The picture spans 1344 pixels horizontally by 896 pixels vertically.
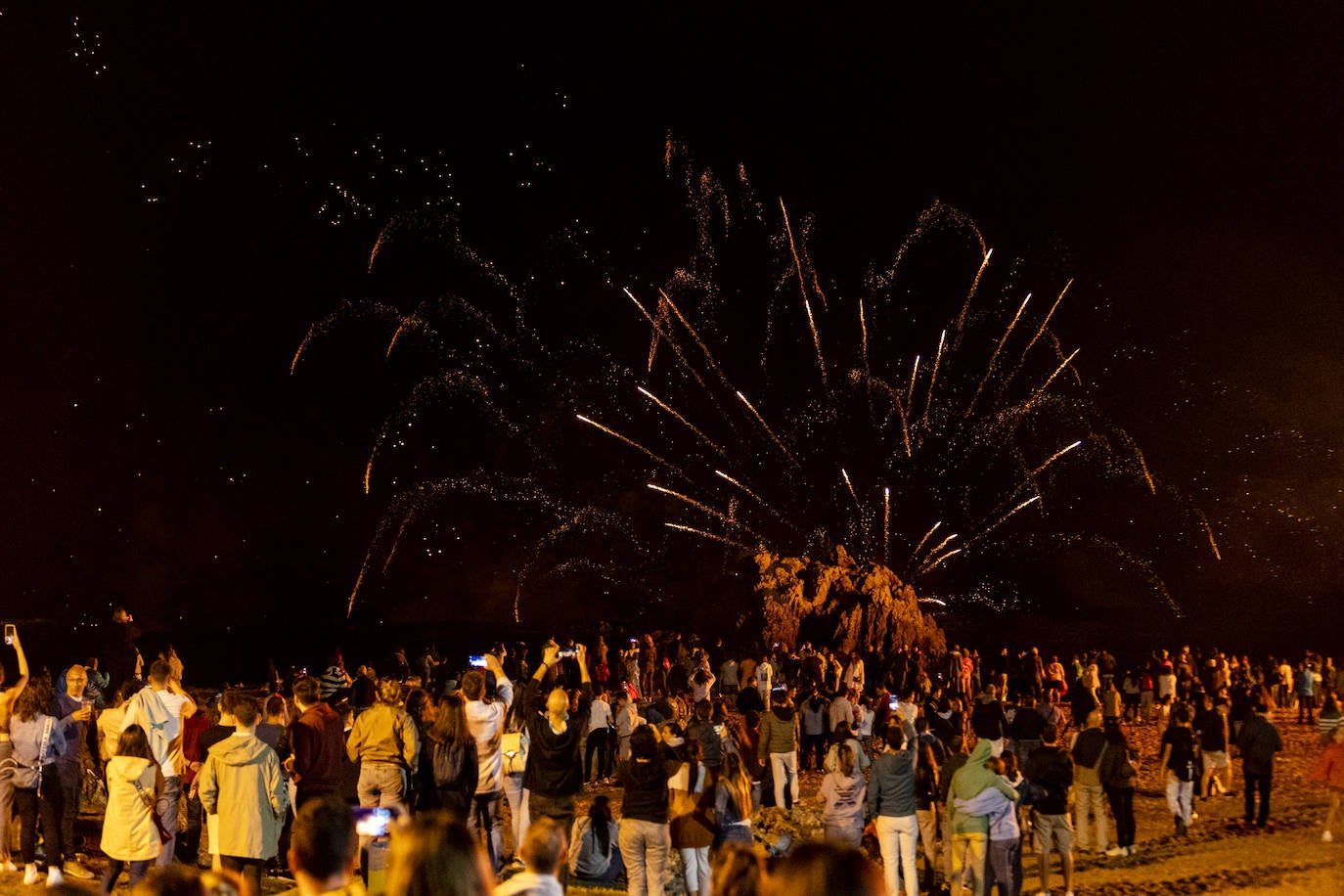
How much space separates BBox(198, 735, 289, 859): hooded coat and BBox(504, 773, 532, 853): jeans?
307 centimetres

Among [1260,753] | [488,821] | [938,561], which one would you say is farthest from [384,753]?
[938,561]

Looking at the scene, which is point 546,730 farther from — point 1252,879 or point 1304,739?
point 1304,739

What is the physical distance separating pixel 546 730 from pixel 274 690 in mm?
6955

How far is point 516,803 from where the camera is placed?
406 inches

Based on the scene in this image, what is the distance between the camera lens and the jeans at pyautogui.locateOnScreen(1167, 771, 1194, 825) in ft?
41.7

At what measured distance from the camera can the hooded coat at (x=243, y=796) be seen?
726 cm

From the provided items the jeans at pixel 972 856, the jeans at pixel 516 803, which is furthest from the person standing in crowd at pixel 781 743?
the jeans at pixel 972 856

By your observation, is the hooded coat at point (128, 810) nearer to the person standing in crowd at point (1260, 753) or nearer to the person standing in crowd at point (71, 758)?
the person standing in crowd at point (71, 758)

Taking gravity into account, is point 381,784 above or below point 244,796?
below

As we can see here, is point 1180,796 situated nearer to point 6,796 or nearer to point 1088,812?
point 1088,812

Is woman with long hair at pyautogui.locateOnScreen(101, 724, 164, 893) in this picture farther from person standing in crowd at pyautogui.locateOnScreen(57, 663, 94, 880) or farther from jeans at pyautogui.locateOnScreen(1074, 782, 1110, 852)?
jeans at pyautogui.locateOnScreen(1074, 782, 1110, 852)

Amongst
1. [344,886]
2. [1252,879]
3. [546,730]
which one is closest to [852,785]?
[546,730]

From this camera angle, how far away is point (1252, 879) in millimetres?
10656

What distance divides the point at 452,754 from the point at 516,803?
5.68 ft
